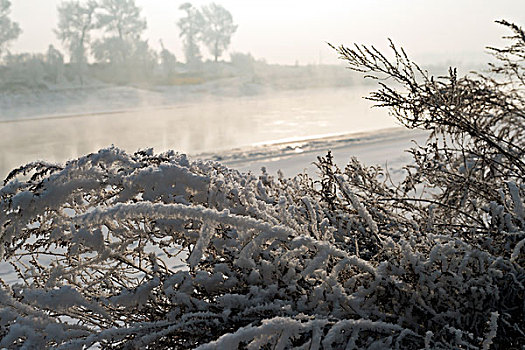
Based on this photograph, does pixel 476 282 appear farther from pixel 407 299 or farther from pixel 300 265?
pixel 300 265

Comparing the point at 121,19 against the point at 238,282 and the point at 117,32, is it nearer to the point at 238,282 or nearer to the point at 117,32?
the point at 117,32

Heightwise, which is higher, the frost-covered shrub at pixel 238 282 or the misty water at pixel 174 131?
the frost-covered shrub at pixel 238 282

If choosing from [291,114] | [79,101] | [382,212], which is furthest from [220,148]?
[79,101]

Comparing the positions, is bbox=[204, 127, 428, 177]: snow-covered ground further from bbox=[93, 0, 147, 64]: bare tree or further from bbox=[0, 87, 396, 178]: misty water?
bbox=[93, 0, 147, 64]: bare tree

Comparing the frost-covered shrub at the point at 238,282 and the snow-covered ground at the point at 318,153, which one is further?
the snow-covered ground at the point at 318,153

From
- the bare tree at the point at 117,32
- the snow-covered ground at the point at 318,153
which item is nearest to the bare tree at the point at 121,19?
the bare tree at the point at 117,32

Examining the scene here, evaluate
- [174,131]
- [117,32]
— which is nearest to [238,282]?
[174,131]

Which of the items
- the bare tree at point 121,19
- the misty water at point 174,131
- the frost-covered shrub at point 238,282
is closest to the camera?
the frost-covered shrub at point 238,282

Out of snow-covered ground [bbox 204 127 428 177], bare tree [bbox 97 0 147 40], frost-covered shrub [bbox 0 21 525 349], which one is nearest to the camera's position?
frost-covered shrub [bbox 0 21 525 349]

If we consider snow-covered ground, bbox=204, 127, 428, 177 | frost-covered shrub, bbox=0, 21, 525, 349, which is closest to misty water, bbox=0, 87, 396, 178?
snow-covered ground, bbox=204, 127, 428, 177

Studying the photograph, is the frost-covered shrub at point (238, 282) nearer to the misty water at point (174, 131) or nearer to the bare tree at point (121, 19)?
the misty water at point (174, 131)

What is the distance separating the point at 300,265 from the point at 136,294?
299 millimetres

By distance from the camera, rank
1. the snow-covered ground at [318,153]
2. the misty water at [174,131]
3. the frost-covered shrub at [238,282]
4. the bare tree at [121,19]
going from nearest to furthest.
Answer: the frost-covered shrub at [238,282] → the snow-covered ground at [318,153] → the misty water at [174,131] → the bare tree at [121,19]

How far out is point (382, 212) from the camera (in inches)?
49.8
